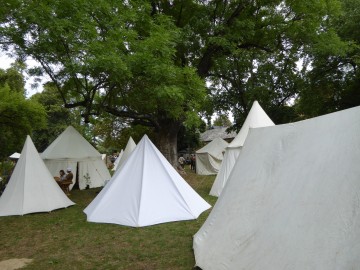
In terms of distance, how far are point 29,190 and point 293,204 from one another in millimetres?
8914

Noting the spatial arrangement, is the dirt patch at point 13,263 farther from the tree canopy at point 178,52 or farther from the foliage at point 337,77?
the foliage at point 337,77

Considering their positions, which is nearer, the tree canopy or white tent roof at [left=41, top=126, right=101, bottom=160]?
the tree canopy

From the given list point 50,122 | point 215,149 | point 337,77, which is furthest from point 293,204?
point 50,122

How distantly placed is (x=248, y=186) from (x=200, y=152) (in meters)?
19.2

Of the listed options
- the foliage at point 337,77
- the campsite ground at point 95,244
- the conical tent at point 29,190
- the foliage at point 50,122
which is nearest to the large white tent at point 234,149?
the campsite ground at point 95,244

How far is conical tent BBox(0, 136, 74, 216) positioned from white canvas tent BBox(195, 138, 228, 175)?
14191 millimetres

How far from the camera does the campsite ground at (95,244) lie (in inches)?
211

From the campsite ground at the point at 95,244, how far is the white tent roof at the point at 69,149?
6.78m

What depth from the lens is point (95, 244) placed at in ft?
21.2

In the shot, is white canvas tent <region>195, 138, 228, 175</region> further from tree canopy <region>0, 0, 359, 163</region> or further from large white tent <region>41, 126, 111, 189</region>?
large white tent <region>41, 126, 111, 189</region>

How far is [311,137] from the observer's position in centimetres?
401

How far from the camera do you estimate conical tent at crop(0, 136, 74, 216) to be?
9.84 m

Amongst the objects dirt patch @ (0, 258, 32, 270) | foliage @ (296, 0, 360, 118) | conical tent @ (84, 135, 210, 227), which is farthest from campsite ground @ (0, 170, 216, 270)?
foliage @ (296, 0, 360, 118)

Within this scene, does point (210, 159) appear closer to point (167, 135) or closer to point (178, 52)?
point (167, 135)
